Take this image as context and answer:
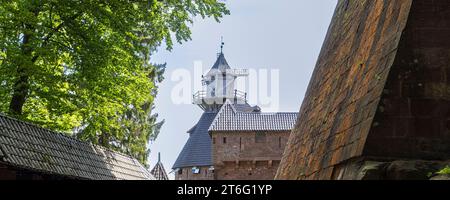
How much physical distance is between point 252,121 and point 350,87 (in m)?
40.5

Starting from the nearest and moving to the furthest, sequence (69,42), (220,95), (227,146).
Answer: (69,42), (227,146), (220,95)

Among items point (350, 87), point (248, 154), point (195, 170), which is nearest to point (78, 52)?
point (350, 87)

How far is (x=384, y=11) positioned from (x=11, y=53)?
12440 mm

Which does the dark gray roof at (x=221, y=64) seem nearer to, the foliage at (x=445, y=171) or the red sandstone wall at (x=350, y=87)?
the red sandstone wall at (x=350, y=87)

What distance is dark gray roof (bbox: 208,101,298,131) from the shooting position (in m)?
46.2

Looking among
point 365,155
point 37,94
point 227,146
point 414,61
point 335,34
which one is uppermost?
point 227,146

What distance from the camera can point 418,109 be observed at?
5.25 m

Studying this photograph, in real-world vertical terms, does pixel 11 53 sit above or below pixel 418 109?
above

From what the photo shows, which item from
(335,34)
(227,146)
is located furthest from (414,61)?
(227,146)

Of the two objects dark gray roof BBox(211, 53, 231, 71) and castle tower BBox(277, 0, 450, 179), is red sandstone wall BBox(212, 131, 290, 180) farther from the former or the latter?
castle tower BBox(277, 0, 450, 179)

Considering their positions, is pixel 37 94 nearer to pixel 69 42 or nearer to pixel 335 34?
pixel 69 42

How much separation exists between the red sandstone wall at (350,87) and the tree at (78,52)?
30.3 feet

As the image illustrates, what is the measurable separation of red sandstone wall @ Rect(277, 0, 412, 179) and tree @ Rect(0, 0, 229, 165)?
9.23 meters
